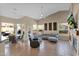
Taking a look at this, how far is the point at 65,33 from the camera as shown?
13.6ft

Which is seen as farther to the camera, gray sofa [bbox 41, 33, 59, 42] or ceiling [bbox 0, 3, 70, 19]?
gray sofa [bbox 41, 33, 59, 42]

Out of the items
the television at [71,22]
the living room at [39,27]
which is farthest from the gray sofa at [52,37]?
the television at [71,22]

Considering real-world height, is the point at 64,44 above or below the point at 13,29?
below

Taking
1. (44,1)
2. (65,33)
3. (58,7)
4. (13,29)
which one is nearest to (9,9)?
(13,29)

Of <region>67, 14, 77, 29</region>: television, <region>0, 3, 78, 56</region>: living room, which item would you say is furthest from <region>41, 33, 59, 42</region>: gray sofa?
<region>67, 14, 77, 29</region>: television

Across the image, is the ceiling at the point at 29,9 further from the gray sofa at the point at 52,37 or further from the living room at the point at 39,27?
the gray sofa at the point at 52,37

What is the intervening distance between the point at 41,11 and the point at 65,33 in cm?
68

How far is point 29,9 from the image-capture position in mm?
4125

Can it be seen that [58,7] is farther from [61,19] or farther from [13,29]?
[13,29]

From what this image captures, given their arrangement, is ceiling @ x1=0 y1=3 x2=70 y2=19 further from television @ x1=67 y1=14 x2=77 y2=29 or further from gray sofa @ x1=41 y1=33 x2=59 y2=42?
gray sofa @ x1=41 y1=33 x2=59 y2=42

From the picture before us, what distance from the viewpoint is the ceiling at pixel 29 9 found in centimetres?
408

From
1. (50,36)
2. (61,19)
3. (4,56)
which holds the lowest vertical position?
(4,56)

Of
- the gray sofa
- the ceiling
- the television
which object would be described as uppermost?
the ceiling

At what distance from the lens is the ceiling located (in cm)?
408
